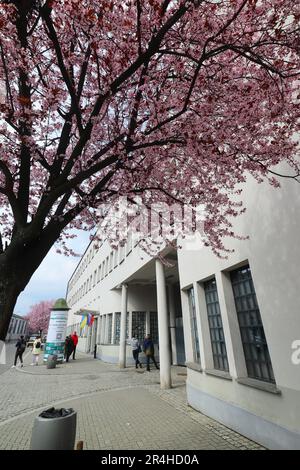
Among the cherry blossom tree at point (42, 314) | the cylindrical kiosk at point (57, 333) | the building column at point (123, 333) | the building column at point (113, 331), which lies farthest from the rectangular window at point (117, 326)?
the cherry blossom tree at point (42, 314)

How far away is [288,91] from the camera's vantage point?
3707 mm

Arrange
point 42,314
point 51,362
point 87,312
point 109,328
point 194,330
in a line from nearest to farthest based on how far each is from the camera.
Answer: point 194,330, point 51,362, point 109,328, point 87,312, point 42,314

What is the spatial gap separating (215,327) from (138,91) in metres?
5.47

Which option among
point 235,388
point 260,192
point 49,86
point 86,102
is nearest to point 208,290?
point 235,388

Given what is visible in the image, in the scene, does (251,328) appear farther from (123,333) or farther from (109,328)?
(109,328)

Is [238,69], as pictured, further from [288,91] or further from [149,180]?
[149,180]

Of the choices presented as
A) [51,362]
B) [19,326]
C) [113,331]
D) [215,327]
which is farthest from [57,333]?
[19,326]

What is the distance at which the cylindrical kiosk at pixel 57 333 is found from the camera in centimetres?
1622

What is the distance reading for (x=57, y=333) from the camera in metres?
16.3

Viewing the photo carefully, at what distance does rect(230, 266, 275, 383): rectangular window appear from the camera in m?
4.82

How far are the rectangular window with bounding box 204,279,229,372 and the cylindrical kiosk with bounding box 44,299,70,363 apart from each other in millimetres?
12662

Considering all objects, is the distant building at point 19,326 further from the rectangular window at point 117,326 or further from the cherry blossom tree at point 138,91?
the cherry blossom tree at point 138,91

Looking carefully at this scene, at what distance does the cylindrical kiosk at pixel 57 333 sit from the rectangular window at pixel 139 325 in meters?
4.46
